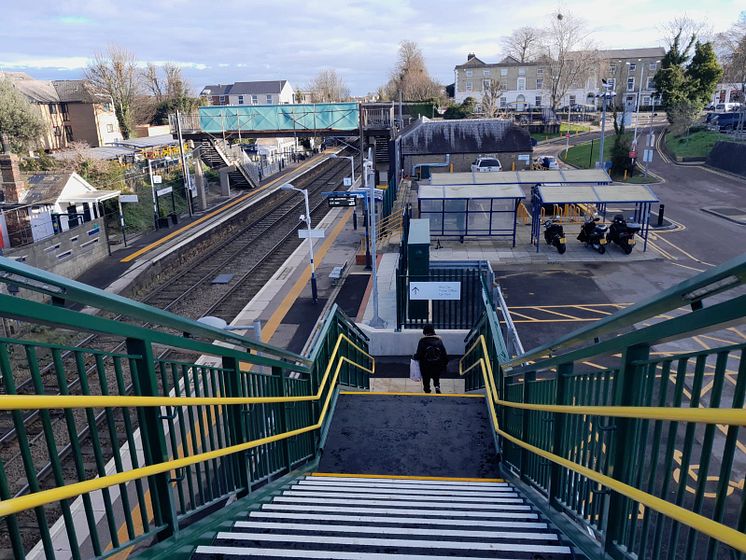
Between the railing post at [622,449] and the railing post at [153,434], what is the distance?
227cm

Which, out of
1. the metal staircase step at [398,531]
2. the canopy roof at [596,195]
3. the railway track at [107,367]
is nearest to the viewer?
the railway track at [107,367]

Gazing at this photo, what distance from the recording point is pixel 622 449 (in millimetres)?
2809

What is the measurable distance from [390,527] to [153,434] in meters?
1.63

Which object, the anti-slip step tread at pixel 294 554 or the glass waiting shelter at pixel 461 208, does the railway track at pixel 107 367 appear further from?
the glass waiting shelter at pixel 461 208

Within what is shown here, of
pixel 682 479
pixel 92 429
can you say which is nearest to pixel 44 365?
pixel 92 429

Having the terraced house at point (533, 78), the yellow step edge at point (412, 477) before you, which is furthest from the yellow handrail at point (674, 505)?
the terraced house at point (533, 78)

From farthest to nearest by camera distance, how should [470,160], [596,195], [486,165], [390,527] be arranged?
[470,160]
[486,165]
[596,195]
[390,527]

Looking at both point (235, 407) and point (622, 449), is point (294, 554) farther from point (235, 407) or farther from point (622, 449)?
point (622, 449)

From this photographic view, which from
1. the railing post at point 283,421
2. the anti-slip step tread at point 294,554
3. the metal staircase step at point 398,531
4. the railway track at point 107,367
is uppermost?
the anti-slip step tread at point 294,554

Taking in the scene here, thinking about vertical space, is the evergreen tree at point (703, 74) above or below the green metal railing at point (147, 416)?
above

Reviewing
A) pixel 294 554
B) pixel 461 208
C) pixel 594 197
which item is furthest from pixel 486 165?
pixel 294 554

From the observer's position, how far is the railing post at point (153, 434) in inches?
111

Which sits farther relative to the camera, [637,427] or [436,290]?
[436,290]

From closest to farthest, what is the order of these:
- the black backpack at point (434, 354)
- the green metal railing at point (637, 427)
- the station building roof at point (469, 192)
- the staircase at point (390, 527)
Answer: the green metal railing at point (637, 427), the staircase at point (390, 527), the black backpack at point (434, 354), the station building roof at point (469, 192)
